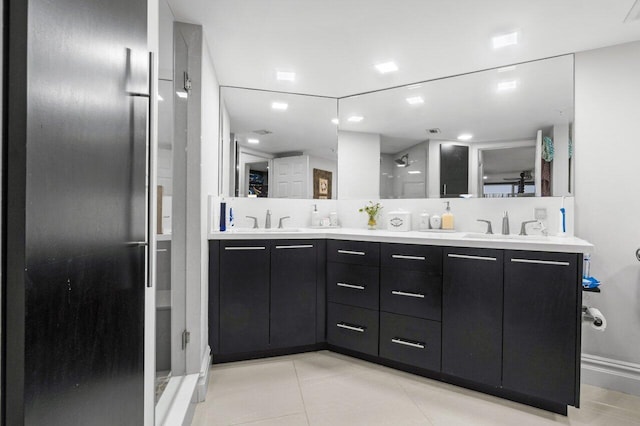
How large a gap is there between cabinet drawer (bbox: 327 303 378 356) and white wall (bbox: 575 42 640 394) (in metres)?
1.49

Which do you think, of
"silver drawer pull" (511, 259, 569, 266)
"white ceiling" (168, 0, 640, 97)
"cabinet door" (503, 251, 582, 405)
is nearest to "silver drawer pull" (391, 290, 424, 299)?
"cabinet door" (503, 251, 582, 405)

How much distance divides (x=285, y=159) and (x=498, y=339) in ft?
7.31

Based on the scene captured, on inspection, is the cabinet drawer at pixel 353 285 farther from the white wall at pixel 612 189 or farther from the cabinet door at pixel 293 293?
the white wall at pixel 612 189

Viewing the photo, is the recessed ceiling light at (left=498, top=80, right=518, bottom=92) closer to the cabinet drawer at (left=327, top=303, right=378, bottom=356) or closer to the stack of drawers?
the stack of drawers

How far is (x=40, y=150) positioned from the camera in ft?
1.84

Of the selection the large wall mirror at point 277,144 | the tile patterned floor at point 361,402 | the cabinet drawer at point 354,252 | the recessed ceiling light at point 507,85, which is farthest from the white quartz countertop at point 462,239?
the recessed ceiling light at point 507,85

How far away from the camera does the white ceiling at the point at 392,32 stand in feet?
6.01

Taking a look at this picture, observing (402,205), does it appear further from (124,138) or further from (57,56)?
(57,56)

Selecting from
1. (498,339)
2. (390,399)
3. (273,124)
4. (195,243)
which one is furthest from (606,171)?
(195,243)

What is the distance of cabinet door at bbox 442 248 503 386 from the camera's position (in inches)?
78.0

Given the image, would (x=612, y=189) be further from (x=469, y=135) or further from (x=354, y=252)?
(x=354, y=252)

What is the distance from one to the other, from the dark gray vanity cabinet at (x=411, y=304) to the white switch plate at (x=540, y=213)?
3.03ft

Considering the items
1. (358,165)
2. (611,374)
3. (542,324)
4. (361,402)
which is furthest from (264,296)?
(611,374)

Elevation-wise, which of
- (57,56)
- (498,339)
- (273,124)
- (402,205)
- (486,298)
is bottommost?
(498,339)
